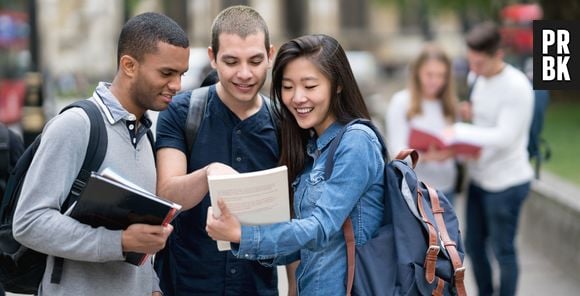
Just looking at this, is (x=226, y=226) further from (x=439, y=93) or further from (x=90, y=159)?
(x=439, y=93)

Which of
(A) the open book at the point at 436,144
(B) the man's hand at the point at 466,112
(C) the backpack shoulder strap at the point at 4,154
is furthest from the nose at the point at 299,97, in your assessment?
(B) the man's hand at the point at 466,112

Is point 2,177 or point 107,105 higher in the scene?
point 107,105

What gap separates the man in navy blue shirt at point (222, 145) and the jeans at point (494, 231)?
8.87 feet

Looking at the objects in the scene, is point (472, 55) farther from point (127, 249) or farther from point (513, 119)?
point (127, 249)

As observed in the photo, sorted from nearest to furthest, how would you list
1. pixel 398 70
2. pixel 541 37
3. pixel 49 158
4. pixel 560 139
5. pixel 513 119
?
1. pixel 49 158
2. pixel 541 37
3. pixel 513 119
4. pixel 560 139
5. pixel 398 70

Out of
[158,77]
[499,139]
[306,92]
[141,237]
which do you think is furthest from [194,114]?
[499,139]

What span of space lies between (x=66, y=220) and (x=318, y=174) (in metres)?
0.86

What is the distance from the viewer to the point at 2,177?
161 inches

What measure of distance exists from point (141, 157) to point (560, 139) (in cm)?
1193

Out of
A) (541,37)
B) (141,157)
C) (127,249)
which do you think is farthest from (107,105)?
(541,37)

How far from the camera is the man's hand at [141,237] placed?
3090 millimetres

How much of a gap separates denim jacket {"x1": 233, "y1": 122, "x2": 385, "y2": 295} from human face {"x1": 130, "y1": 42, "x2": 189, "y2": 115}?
559 mm

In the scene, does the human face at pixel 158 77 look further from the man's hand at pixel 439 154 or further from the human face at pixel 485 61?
the human face at pixel 485 61

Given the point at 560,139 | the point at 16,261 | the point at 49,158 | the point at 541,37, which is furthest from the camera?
the point at 560,139
